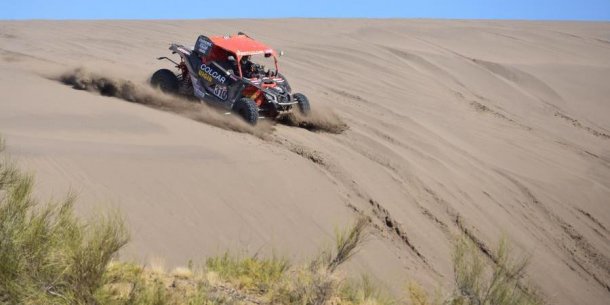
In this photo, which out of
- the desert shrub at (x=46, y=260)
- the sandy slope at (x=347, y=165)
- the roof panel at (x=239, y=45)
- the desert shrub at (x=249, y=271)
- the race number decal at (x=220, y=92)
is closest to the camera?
the desert shrub at (x=46, y=260)

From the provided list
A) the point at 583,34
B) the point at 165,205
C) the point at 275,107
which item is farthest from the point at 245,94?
the point at 583,34

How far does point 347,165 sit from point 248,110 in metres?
2.13

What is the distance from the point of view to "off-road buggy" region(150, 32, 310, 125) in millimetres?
13383

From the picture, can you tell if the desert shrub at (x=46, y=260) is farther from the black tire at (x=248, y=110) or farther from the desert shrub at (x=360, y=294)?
the black tire at (x=248, y=110)

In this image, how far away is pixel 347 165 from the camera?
40.8 feet

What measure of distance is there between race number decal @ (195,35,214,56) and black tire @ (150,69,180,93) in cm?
82

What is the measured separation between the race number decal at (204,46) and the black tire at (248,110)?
1.61 m

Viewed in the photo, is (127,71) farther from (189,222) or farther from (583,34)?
(583,34)

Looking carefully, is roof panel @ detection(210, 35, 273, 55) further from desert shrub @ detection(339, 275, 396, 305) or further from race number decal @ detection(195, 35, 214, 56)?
desert shrub @ detection(339, 275, 396, 305)

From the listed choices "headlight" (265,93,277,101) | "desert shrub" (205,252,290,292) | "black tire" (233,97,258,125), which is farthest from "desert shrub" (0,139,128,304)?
"headlight" (265,93,277,101)

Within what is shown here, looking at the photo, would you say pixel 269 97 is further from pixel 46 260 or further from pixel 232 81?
pixel 46 260

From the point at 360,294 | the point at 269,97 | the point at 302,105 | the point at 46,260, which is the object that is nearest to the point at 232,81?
the point at 269,97

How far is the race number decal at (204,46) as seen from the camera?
14000 mm

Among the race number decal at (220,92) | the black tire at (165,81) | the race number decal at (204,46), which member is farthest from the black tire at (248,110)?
the black tire at (165,81)
